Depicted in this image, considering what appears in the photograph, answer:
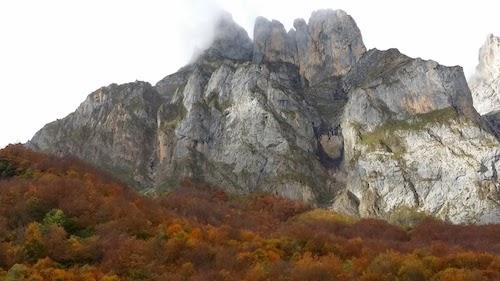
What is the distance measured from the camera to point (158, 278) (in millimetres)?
63781

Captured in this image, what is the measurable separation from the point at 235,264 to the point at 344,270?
1194 centimetres

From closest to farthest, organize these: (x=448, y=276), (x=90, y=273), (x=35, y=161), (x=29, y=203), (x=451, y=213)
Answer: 1. (x=90, y=273)
2. (x=448, y=276)
3. (x=29, y=203)
4. (x=35, y=161)
5. (x=451, y=213)

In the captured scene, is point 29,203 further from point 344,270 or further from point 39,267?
point 344,270

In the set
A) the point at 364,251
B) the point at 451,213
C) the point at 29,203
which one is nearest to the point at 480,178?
the point at 451,213

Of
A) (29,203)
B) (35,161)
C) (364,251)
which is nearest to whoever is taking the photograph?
(29,203)

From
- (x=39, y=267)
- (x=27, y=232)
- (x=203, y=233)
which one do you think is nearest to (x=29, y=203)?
(x=27, y=232)

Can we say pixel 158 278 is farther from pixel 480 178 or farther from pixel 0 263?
pixel 480 178

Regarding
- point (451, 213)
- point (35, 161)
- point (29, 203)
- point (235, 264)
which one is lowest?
point (451, 213)

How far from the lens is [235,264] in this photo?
72.9 meters

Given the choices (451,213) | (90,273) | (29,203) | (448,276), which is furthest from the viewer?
(451,213)

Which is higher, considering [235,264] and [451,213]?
[235,264]

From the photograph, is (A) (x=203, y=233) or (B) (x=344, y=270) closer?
(B) (x=344, y=270)

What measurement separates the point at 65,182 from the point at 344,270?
40270 millimetres

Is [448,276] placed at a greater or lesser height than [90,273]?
lesser
